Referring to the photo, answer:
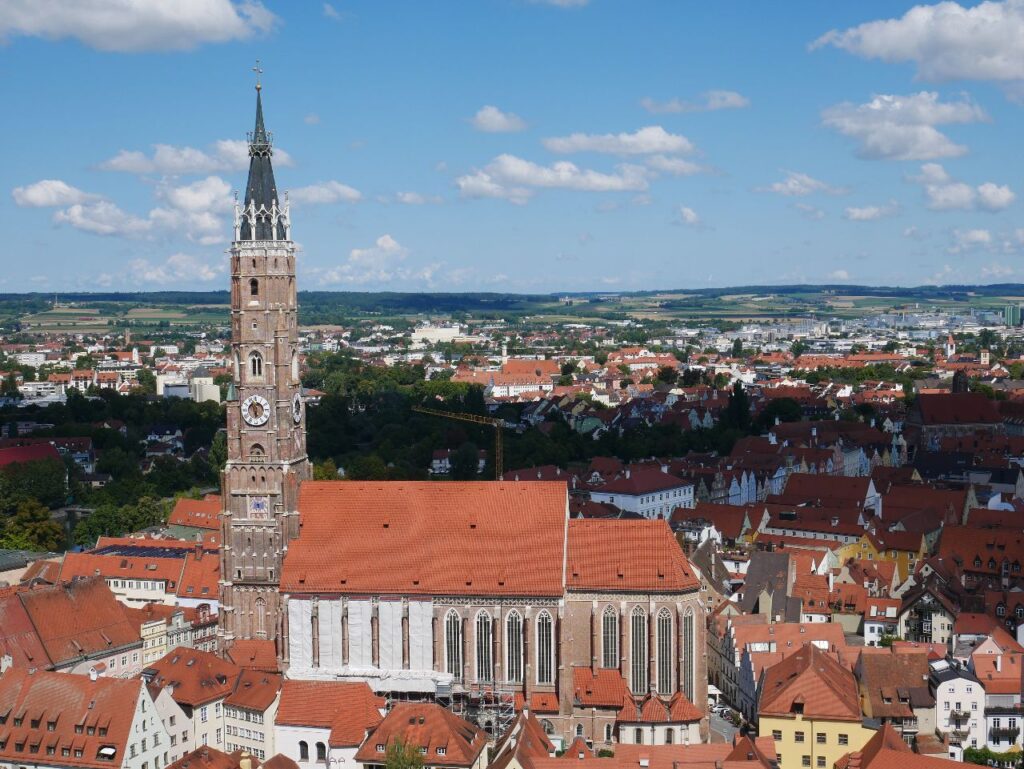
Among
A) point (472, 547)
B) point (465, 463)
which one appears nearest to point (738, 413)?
point (465, 463)

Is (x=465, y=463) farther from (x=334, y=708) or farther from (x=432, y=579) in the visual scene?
(x=334, y=708)

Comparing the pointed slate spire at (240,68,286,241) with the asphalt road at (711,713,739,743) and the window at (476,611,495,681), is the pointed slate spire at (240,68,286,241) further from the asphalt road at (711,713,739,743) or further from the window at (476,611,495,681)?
the asphalt road at (711,713,739,743)

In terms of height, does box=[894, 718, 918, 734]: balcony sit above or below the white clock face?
below

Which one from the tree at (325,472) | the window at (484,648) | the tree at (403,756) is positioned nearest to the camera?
the tree at (403,756)

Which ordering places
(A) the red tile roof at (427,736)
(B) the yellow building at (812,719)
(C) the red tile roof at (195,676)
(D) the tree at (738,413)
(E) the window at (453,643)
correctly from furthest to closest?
(D) the tree at (738,413) < (E) the window at (453,643) < (C) the red tile roof at (195,676) < (B) the yellow building at (812,719) < (A) the red tile roof at (427,736)

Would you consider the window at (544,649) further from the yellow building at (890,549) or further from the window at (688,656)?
the yellow building at (890,549)

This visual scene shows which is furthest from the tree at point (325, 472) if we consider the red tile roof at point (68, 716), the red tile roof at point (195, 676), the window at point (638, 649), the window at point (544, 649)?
the red tile roof at point (68, 716)

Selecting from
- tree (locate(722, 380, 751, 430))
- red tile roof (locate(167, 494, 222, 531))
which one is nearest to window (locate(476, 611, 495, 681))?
red tile roof (locate(167, 494, 222, 531))

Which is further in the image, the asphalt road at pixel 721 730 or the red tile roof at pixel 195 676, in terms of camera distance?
the asphalt road at pixel 721 730
